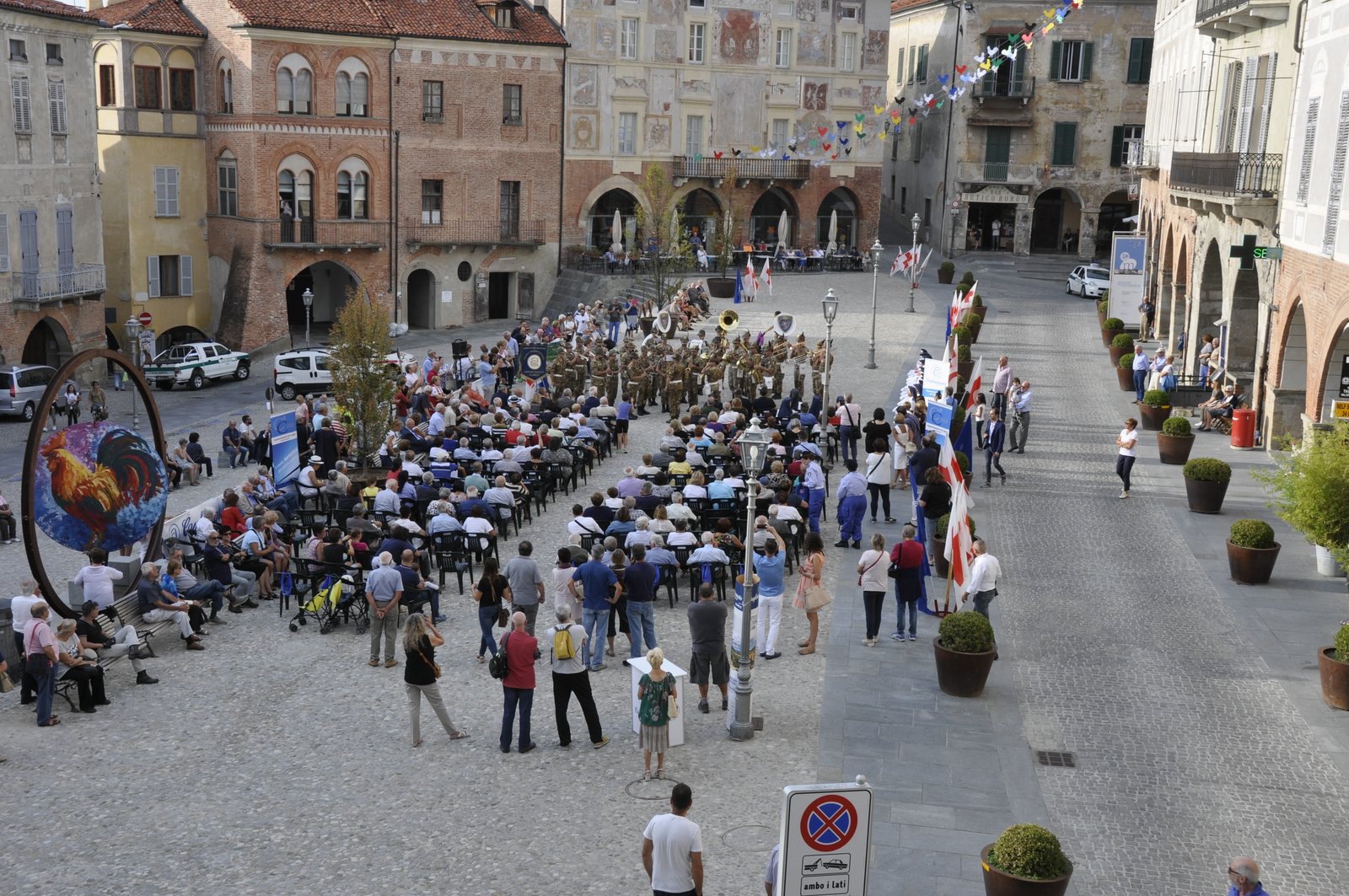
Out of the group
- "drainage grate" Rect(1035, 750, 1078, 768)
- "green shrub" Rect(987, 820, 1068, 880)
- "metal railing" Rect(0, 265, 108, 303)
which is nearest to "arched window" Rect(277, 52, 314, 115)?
"metal railing" Rect(0, 265, 108, 303)

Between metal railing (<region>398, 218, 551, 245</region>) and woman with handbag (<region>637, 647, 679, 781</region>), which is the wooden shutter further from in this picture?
metal railing (<region>398, 218, 551, 245</region>)

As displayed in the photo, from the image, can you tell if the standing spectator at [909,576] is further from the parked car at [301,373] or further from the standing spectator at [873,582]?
the parked car at [301,373]

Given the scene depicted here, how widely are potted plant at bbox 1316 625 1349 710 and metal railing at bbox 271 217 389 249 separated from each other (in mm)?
38485

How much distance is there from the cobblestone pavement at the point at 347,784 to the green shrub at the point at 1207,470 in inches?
353

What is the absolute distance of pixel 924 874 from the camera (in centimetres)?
1145

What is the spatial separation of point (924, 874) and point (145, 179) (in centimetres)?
4182

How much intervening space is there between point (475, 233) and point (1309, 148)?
3289cm

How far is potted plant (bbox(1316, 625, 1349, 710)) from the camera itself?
586 inches

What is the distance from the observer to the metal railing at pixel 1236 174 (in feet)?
88.2

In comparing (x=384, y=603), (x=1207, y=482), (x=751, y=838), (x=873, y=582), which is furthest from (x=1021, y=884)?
(x=1207, y=482)

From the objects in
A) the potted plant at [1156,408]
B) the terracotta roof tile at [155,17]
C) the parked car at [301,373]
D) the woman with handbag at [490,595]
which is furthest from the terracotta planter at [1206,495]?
the terracotta roof tile at [155,17]

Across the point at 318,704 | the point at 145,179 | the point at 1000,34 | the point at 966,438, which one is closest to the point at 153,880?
the point at 318,704

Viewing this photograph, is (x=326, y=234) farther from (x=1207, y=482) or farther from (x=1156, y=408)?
(x=1207, y=482)

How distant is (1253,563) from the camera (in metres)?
19.2
